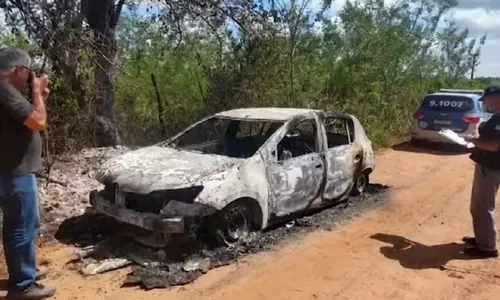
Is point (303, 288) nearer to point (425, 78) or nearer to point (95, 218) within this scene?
point (95, 218)

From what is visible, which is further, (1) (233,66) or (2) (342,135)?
(1) (233,66)

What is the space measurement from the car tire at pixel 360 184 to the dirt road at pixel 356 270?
59cm

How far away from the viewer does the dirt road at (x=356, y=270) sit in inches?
191

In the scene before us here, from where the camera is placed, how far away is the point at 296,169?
6.45 m

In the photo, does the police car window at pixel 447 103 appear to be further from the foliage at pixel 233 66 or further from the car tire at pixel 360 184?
the car tire at pixel 360 184

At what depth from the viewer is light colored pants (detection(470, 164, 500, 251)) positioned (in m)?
5.66

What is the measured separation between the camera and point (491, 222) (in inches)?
227

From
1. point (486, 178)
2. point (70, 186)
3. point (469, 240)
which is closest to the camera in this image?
point (486, 178)

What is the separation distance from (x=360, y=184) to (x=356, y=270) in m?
3.06

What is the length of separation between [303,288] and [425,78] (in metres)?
18.0

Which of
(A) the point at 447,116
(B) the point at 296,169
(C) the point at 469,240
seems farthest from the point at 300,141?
(A) the point at 447,116

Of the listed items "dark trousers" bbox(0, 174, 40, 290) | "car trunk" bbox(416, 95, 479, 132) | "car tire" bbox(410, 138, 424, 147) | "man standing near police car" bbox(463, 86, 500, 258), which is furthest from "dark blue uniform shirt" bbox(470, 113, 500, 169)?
"car tire" bbox(410, 138, 424, 147)

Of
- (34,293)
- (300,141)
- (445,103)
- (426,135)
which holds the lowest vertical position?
(34,293)

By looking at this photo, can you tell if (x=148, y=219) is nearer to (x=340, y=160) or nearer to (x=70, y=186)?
(x=70, y=186)
